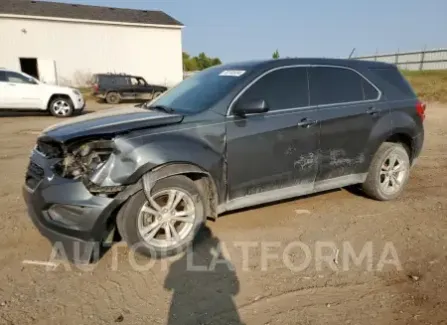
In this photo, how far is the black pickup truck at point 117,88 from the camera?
19.7 m

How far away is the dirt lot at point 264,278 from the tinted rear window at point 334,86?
1.37 m

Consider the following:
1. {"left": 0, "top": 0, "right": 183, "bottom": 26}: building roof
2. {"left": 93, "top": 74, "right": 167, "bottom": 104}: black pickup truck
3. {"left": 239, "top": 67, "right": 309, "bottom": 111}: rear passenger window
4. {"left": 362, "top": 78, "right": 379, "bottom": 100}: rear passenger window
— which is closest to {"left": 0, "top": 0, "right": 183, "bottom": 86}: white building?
{"left": 0, "top": 0, "right": 183, "bottom": 26}: building roof

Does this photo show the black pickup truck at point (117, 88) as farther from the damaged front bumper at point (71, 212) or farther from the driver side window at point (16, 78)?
the damaged front bumper at point (71, 212)

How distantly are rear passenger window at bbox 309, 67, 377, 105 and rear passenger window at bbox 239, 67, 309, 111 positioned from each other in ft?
0.42

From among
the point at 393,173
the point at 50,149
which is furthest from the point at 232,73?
the point at 393,173

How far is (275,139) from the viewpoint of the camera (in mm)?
3791

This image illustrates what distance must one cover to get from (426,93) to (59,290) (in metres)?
22.0

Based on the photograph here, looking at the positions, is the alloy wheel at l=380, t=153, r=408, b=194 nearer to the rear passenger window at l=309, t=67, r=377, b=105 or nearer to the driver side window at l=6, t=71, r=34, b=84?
the rear passenger window at l=309, t=67, r=377, b=105

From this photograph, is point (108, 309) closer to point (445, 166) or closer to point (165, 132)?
point (165, 132)

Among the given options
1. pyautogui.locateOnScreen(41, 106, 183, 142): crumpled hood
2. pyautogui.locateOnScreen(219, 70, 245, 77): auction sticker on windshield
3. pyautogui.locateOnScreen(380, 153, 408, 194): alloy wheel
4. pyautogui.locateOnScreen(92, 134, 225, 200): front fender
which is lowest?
pyautogui.locateOnScreen(380, 153, 408, 194): alloy wheel

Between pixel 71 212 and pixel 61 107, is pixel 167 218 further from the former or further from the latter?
pixel 61 107

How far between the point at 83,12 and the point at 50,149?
2841cm

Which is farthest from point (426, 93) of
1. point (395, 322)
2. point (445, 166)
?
point (395, 322)

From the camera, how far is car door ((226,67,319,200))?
363 centimetres
